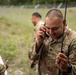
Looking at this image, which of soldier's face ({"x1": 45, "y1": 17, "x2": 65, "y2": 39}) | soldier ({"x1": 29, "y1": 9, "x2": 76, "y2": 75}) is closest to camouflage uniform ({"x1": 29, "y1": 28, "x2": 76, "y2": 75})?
soldier ({"x1": 29, "y1": 9, "x2": 76, "y2": 75})

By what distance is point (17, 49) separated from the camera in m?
10.4

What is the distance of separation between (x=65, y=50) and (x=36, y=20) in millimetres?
4458

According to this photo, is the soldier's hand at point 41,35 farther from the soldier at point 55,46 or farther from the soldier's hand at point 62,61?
the soldier's hand at point 62,61

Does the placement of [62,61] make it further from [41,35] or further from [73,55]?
[41,35]

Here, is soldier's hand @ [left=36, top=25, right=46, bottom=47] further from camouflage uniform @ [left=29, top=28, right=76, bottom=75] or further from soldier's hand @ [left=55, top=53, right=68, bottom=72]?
soldier's hand @ [left=55, top=53, right=68, bottom=72]

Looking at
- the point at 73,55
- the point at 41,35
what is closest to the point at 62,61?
the point at 73,55

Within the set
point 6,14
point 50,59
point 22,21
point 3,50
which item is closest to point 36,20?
point 3,50

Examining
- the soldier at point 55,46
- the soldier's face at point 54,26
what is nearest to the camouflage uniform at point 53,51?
the soldier at point 55,46

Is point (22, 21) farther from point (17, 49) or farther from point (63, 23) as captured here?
point (63, 23)

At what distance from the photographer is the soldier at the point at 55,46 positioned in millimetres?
2688

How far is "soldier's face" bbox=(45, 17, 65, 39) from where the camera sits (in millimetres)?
2748

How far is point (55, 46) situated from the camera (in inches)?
116

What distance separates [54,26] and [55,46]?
27 centimetres

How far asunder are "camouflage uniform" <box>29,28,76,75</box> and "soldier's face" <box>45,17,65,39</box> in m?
0.12
